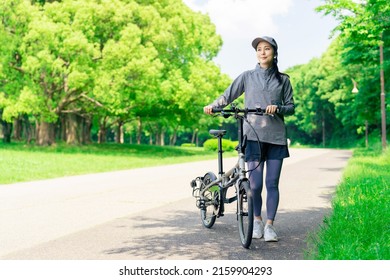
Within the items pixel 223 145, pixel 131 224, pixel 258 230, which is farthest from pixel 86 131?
pixel 258 230

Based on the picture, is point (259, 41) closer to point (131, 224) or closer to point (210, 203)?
point (210, 203)

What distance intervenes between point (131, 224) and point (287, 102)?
262 cm

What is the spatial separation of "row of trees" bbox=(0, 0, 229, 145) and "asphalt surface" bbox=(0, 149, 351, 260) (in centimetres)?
1590

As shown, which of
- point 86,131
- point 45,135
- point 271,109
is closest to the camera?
point 271,109

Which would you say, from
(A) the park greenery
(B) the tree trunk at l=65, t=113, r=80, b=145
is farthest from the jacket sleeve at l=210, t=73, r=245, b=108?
(B) the tree trunk at l=65, t=113, r=80, b=145

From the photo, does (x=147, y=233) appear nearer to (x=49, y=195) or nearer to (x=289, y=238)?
(x=289, y=238)

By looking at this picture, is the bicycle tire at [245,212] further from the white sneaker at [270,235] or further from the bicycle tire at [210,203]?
the bicycle tire at [210,203]

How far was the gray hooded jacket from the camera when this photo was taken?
5.45 metres

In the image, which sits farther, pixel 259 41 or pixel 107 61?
pixel 107 61

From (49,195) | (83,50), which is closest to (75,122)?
(83,50)

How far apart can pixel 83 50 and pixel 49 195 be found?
18.0 m

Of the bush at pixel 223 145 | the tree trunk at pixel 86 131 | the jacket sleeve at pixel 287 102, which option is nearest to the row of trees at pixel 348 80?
the jacket sleeve at pixel 287 102

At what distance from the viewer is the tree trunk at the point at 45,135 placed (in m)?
32.1

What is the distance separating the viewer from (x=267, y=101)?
5.46 meters
